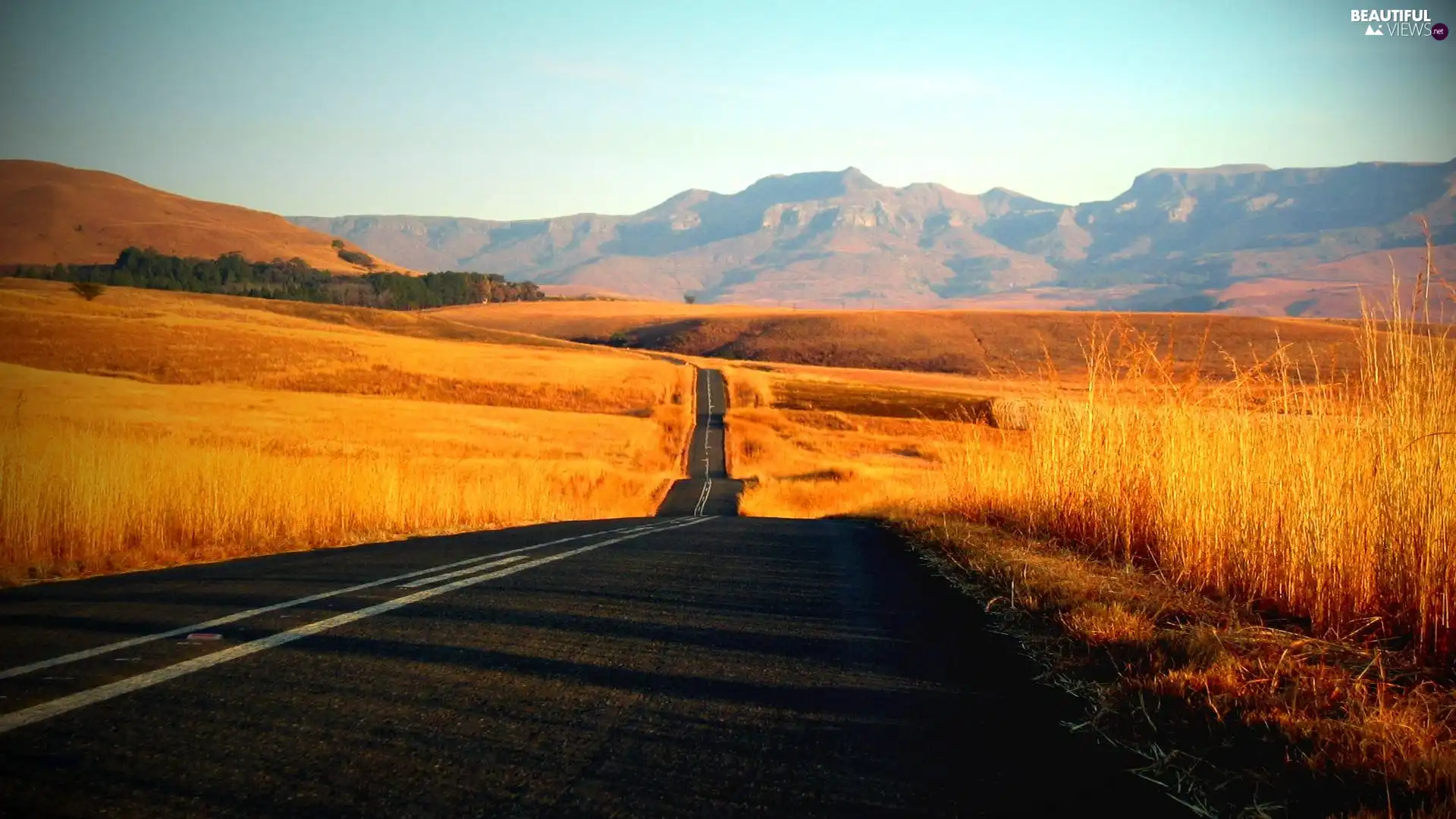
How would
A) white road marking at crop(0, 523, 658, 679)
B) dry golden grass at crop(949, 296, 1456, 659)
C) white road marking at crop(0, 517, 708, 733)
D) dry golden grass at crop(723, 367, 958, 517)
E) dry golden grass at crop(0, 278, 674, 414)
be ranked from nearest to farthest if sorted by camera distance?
white road marking at crop(0, 517, 708, 733), white road marking at crop(0, 523, 658, 679), dry golden grass at crop(949, 296, 1456, 659), dry golden grass at crop(723, 367, 958, 517), dry golden grass at crop(0, 278, 674, 414)

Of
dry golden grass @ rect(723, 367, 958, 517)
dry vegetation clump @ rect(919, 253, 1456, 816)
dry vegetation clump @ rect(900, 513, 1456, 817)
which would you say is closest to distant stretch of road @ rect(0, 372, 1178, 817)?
dry vegetation clump @ rect(900, 513, 1456, 817)

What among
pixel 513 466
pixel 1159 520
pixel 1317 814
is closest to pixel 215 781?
pixel 1317 814

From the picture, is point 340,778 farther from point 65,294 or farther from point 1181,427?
point 65,294

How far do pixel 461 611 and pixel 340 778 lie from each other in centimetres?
305

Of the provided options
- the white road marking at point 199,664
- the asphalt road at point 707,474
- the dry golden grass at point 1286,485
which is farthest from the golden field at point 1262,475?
the asphalt road at point 707,474

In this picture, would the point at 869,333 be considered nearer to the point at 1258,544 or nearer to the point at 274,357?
the point at 274,357

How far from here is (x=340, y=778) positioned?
3.66 meters

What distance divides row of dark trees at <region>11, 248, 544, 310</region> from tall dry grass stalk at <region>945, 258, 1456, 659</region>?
12669 cm

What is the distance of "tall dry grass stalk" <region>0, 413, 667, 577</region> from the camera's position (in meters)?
10.4

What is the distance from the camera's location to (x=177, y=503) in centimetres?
1235

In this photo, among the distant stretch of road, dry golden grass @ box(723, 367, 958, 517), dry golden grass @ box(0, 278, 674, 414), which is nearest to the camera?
the distant stretch of road

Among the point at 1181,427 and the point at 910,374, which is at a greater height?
the point at 1181,427

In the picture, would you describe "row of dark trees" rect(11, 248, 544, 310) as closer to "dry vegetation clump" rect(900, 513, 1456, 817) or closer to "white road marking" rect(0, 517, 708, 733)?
"white road marking" rect(0, 517, 708, 733)

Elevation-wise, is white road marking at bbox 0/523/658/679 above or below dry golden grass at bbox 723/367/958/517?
above
